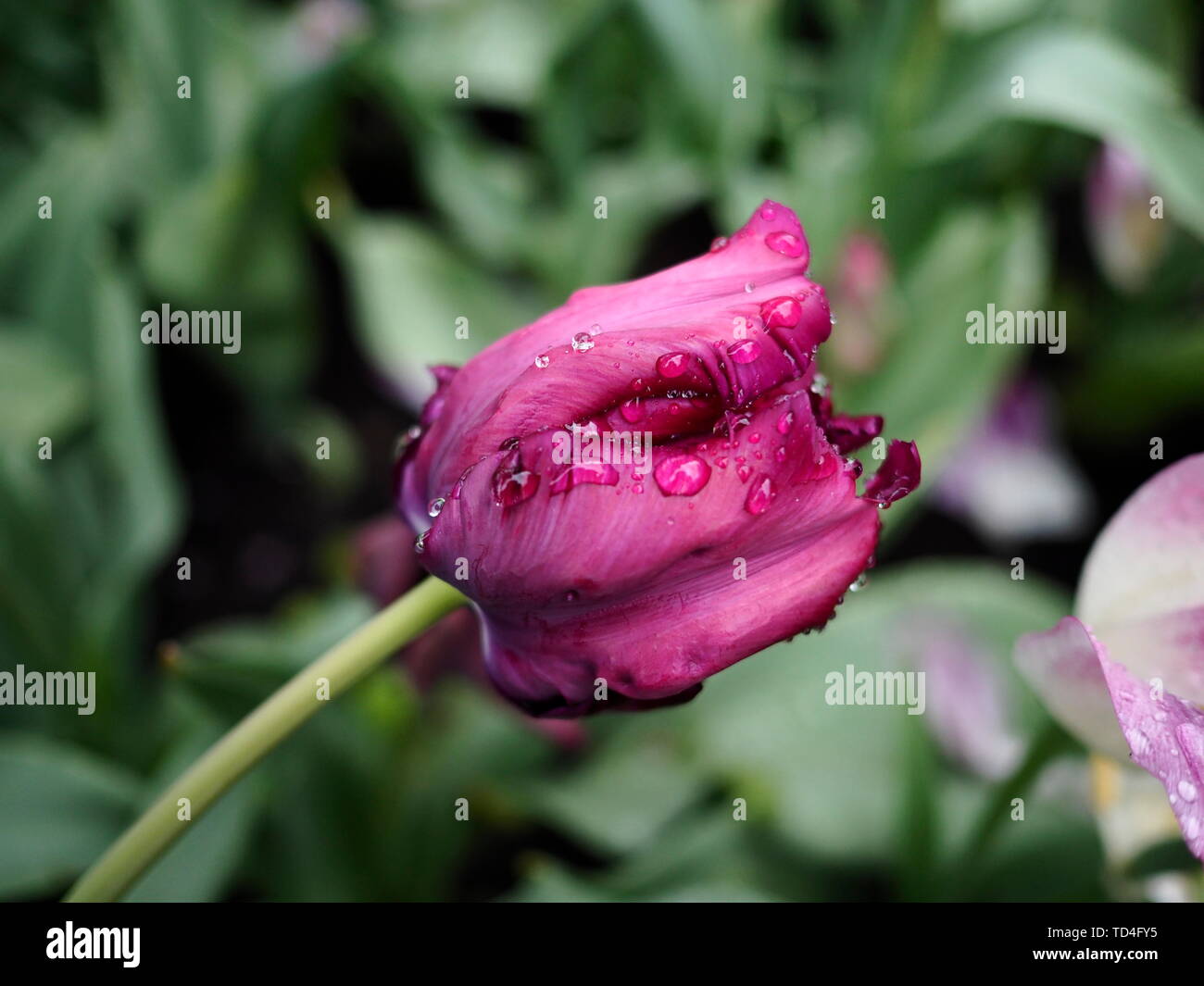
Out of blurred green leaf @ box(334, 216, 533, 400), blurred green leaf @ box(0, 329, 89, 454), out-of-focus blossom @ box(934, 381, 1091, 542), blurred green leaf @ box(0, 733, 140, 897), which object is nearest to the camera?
blurred green leaf @ box(0, 733, 140, 897)

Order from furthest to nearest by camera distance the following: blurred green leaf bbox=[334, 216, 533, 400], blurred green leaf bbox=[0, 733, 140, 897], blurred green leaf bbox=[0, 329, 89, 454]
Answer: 1. blurred green leaf bbox=[334, 216, 533, 400]
2. blurred green leaf bbox=[0, 329, 89, 454]
3. blurred green leaf bbox=[0, 733, 140, 897]

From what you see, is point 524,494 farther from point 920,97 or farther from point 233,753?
point 920,97

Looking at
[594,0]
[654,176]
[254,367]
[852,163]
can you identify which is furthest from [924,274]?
[254,367]

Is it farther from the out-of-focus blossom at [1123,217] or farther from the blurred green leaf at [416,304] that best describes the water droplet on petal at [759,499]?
the out-of-focus blossom at [1123,217]

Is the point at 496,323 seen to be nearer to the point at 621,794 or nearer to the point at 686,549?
the point at 621,794

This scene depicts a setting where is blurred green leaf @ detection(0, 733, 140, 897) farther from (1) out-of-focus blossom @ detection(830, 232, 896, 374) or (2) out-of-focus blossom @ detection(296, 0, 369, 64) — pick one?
(2) out-of-focus blossom @ detection(296, 0, 369, 64)

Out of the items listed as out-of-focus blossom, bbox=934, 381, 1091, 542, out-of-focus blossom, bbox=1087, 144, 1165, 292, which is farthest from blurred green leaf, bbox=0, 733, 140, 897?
out-of-focus blossom, bbox=1087, 144, 1165, 292

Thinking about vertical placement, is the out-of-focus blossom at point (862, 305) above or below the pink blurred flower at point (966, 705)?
above

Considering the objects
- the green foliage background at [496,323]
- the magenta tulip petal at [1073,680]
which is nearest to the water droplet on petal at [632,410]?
the magenta tulip petal at [1073,680]
